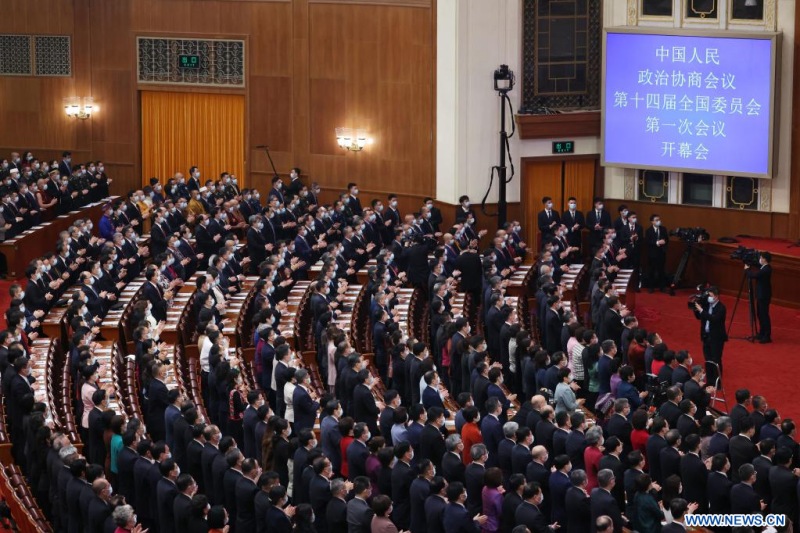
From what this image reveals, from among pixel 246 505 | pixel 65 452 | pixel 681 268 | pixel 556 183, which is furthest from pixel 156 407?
pixel 556 183

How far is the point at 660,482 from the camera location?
493 inches

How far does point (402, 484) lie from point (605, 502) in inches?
71.0

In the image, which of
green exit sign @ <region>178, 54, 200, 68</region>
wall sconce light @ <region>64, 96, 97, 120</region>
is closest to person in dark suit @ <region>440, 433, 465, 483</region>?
green exit sign @ <region>178, 54, 200, 68</region>

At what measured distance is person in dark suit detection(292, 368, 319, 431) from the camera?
45.5ft

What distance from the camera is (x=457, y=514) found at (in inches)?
432

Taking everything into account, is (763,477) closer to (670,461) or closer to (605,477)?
(670,461)

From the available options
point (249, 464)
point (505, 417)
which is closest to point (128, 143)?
point (505, 417)

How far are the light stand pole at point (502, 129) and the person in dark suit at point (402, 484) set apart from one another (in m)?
12.4

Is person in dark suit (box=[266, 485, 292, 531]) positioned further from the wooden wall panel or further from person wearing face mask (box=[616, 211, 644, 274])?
the wooden wall panel

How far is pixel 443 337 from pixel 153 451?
5.36 m

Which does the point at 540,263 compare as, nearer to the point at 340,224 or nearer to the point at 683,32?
the point at 340,224

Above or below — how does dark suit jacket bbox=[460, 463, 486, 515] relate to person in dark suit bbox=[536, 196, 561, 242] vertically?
below

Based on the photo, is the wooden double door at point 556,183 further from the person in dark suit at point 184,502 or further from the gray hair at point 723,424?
the person in dark suit at point 184,502

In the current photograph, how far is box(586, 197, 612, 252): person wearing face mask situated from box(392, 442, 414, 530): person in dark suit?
12.3 meters
